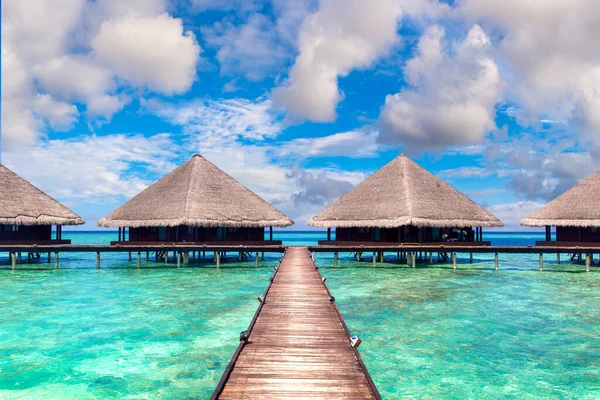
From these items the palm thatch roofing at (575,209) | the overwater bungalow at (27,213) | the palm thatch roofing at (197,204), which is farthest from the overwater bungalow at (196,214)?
the palm thatch roofing at (575,209)

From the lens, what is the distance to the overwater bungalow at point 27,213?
2936cm

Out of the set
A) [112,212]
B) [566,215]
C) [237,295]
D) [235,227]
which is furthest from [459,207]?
[112,212]

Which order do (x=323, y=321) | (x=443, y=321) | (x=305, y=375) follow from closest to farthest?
(x=305, y=375) < (x=323, y=321) < (x=443, y=321)

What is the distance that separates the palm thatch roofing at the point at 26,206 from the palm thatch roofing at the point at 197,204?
9.51 ft

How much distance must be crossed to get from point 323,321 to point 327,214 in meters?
23.5

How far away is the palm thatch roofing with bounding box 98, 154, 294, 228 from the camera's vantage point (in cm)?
2930

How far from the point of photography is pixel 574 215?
29.9 metres

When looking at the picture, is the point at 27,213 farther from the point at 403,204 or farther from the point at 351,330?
the point at 351,330

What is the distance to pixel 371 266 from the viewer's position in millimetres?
29672

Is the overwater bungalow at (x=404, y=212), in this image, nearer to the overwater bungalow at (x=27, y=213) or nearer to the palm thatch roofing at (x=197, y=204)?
the palm thatch roofing at (x=197, y=204)

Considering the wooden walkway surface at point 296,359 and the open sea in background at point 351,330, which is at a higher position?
A: the wooden walkway surface at point 296,359

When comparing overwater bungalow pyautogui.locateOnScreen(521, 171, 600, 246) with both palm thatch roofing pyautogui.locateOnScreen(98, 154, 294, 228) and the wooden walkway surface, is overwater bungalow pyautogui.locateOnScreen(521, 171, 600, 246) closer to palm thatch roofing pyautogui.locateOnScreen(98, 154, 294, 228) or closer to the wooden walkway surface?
palm thatch roofing pyautogui.locateOnScreen(98, 154, 294, 228)

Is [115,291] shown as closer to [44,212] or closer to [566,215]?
[44,212]

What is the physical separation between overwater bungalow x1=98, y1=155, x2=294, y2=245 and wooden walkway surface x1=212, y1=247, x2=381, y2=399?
1962 centimetres
